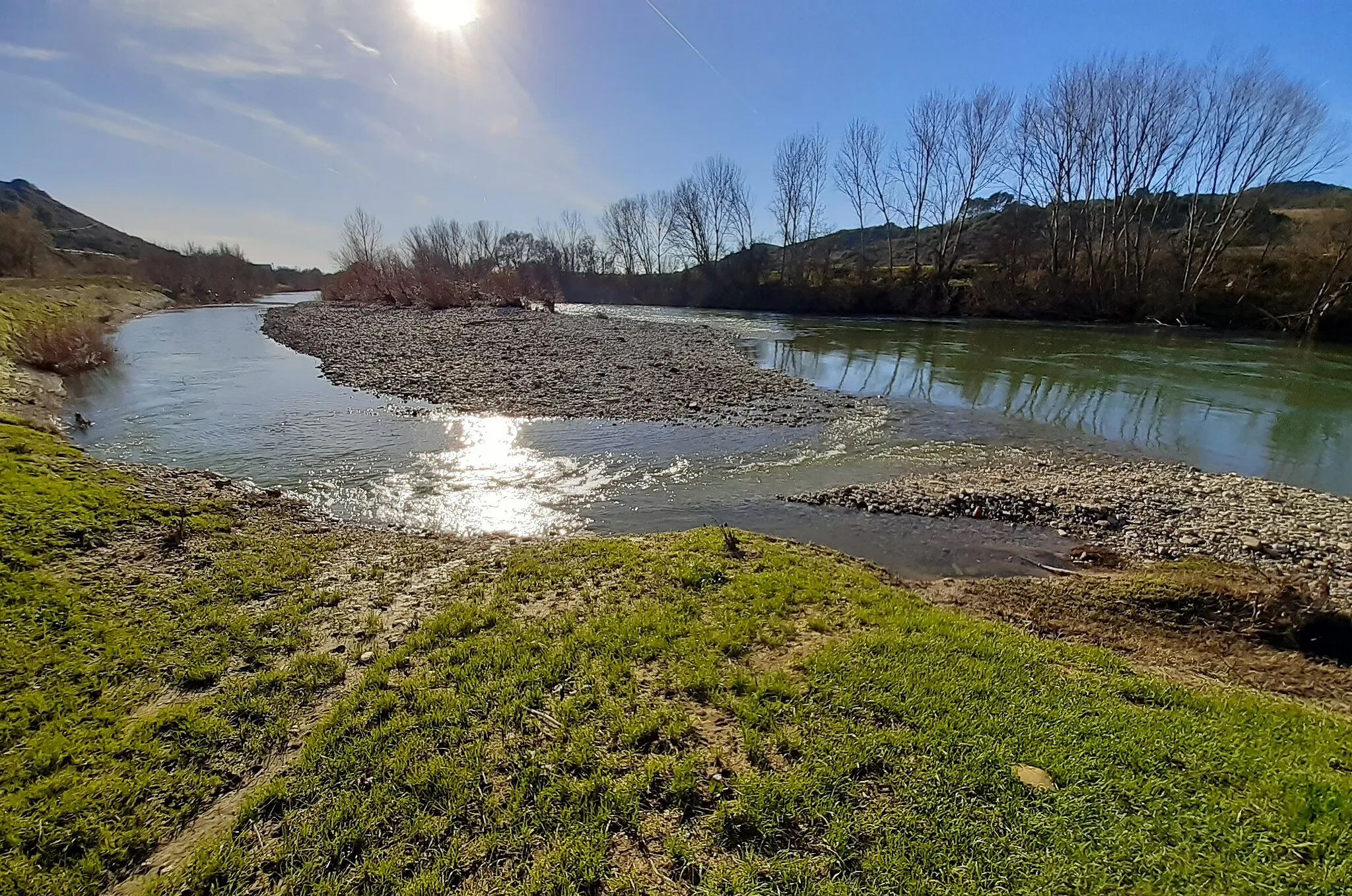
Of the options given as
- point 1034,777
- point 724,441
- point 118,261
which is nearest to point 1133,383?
Result: point 724,441

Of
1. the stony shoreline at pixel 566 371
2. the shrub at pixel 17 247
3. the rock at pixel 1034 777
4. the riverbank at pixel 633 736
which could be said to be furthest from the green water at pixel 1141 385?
the shrub at pixel 17 247

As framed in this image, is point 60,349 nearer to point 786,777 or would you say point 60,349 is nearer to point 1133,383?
point 786,777

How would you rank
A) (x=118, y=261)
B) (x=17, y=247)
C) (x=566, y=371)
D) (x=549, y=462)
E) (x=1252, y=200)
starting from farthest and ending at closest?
(x=118, y=261)
(x=17, y=247)
(x=1252, y=200)
(x=566, y=371)
(x=549, y=462)

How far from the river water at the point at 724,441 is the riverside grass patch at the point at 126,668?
2769mm

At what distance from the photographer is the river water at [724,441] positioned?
31.3 ft

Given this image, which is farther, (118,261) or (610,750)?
(118,261)

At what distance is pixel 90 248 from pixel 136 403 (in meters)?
159

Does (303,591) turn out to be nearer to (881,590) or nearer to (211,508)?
(211,508)

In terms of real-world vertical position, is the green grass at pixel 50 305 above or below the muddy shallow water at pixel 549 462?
above

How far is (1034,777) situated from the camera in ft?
11.8

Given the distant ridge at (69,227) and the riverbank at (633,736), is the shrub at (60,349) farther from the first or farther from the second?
the distant ridge at (69,227)

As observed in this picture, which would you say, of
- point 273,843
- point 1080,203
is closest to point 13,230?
point 273,843

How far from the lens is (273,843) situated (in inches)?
129

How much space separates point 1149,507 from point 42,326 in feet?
122
